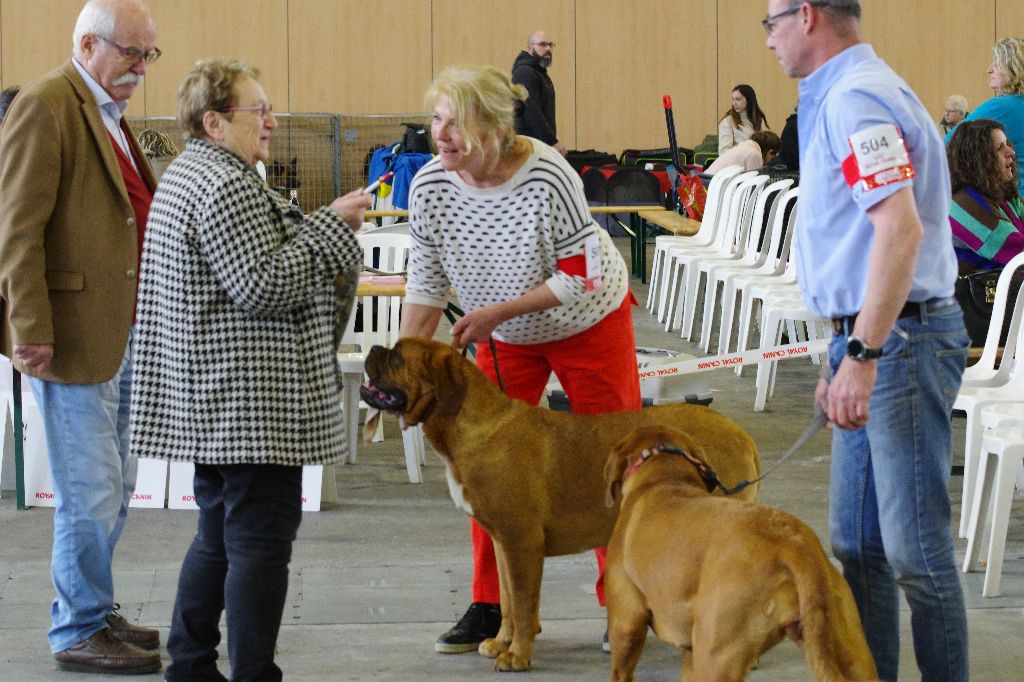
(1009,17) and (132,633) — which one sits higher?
(1009,17)

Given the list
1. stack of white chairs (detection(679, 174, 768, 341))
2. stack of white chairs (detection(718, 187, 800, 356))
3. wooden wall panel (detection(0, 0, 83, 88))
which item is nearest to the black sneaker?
stack of white chairs (detection(718, 187, 800, 356))

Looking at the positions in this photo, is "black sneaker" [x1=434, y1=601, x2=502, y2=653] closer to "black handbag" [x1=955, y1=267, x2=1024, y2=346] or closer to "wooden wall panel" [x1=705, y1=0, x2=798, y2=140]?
"black handbag" [x1=955, y1=267, x2=1024, y2=346]

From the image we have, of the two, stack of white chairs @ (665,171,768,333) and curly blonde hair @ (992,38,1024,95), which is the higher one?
curly blonde hair @ (992,38,1024,95)

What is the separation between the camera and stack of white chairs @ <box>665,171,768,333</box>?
8781mm

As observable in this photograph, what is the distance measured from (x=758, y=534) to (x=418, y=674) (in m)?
1.27

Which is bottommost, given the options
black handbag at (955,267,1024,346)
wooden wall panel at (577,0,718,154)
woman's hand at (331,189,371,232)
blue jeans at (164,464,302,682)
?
blue jeans at (164,464,302,682)

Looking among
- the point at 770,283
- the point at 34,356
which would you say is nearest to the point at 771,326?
the point at 770,283

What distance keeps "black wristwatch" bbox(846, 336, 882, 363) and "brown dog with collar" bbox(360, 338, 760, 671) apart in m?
0.94

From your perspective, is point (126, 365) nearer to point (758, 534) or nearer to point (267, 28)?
point (758, 534)

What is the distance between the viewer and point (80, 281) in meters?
3.25

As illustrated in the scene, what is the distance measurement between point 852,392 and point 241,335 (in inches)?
48.8

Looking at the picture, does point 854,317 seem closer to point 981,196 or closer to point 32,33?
point 981,196

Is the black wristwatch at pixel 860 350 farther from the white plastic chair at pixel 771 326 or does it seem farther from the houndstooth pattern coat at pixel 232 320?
the white plastic chair at pixel 771 326

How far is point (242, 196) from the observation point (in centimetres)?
269
